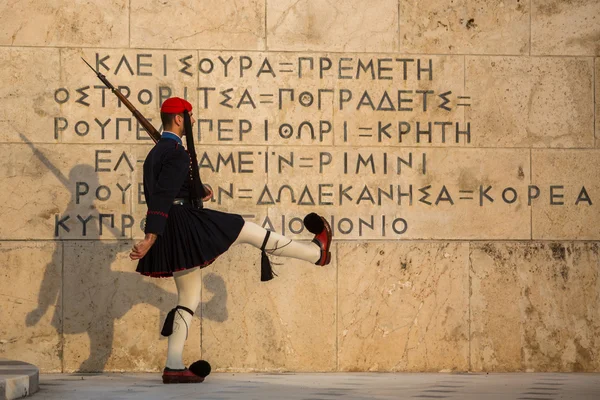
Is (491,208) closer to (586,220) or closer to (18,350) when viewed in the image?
(586,220)

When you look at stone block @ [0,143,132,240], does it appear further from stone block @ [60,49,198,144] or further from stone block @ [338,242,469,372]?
stone block @ [338,242,469,372]

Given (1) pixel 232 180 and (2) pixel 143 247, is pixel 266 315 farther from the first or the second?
(2) pixel 143 247

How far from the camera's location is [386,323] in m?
11.2

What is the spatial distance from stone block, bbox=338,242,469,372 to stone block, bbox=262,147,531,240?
178mm

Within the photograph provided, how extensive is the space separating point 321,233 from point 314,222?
0.36 feet

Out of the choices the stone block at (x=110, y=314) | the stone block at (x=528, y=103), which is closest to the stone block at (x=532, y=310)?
the stone block at (x=528, y=103)

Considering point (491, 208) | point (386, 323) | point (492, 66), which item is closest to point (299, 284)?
point (386, 323)

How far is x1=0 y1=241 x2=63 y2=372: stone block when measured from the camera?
1088 centimetres

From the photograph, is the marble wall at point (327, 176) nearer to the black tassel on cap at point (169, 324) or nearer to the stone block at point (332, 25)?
the stone block at point (332, 25)

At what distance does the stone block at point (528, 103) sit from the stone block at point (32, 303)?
12.4 ft

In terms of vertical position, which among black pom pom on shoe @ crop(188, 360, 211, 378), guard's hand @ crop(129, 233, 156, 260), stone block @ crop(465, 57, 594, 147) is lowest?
black pom pom on shoe @ crop(188, 360, 211, 378)

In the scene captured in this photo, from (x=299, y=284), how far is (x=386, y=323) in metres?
0.80

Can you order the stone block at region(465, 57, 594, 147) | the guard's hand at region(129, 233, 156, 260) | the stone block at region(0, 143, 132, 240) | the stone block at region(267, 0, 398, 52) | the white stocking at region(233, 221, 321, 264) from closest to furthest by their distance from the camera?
1. the guard's hand at region(129, 233, 156, 260)
2. the white stocking at region(233, 221, 321, 264)
3. the stone block at region(0, 143, 132, 240)
4. the stone block at region(267, 0, 398, 52)
5. the stone block at region(465, 57, 594, 147)

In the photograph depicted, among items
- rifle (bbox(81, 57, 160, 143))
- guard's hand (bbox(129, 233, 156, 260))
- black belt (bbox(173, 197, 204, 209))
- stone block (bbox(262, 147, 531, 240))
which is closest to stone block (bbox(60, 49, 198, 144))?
rifle (bbox(81, 57, 160, 143))
